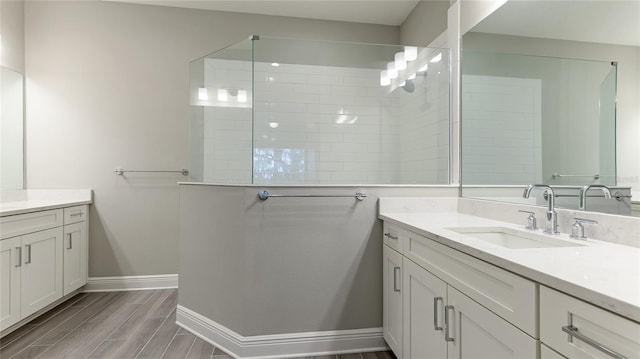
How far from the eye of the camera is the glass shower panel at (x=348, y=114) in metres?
2.58

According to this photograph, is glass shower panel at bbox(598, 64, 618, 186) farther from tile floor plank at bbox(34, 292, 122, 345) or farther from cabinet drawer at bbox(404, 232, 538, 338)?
tile floor plank at bbox(34, 292, 122, 345)

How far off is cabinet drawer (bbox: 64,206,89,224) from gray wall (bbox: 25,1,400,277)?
11 centimetres

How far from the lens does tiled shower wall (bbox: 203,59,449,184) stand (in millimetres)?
2422

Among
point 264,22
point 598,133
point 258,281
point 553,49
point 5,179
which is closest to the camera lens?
point 598,133

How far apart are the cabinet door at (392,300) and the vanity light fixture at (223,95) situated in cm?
164

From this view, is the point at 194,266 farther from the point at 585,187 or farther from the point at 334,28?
the point at 334,28

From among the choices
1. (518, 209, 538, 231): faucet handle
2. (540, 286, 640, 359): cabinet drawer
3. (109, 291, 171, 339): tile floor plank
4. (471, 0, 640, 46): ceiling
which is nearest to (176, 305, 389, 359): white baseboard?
(109, 291, 171, 339): tile floor plank

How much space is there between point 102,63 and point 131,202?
1379 millimetres

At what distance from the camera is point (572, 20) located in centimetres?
146

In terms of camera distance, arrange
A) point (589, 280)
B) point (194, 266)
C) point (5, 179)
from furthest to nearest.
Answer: point (5, 179)
point (194, 266)
point (589, 280)

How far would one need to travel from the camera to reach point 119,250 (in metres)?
3.13

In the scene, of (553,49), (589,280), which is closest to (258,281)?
(589,280)

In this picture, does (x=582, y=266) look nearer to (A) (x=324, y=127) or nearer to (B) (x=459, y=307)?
(B) (x=459, y=307)

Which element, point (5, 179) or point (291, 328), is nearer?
point (291, 328)
